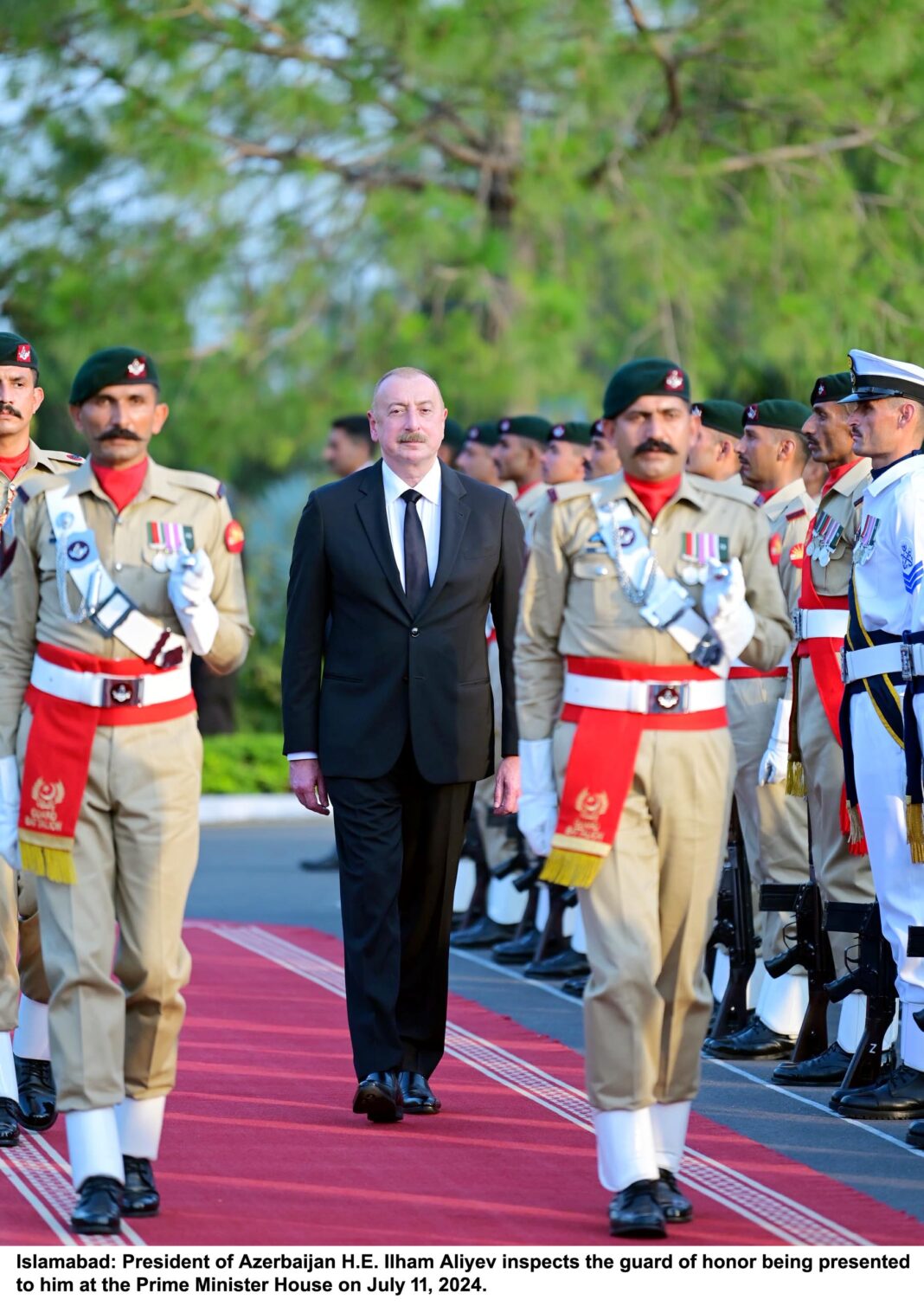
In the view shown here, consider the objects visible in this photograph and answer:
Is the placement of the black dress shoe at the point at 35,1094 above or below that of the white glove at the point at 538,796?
below

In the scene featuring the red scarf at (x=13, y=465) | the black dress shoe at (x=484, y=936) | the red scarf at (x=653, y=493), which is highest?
the red scarf at (x=13, y=465)

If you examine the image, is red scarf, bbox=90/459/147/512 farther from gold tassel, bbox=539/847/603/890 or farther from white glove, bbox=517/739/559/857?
gold tassel, bbox=539/847/603/890

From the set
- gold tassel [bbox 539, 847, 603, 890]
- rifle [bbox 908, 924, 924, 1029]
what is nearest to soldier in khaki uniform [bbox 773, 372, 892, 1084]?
rifle [bbox 908, 924, 924, 1029]

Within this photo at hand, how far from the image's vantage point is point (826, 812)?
7723 millimetres

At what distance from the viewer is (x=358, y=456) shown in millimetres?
12508

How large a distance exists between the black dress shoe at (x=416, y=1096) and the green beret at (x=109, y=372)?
2.54m

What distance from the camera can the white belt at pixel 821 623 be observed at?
25.4ft

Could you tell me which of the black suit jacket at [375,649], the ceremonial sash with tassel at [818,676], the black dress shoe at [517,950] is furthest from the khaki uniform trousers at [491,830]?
the black suit jacket at [375,649]

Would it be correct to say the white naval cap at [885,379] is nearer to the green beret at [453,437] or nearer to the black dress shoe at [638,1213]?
the black dress shoe at [638,1213]

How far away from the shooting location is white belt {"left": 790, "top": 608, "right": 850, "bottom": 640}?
25.4 feet

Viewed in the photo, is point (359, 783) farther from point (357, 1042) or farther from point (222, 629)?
point (222, 629)

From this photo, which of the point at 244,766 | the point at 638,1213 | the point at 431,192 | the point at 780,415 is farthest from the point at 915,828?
the point at 244,766

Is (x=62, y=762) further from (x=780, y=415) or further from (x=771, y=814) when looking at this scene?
(x=780, y=415)

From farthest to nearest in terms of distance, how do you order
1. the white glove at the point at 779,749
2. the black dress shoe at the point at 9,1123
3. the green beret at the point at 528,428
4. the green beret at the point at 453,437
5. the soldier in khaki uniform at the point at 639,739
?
1. the green beret at the point at 453,437
2. the green beret at the point at 528,428
3. the white glove at the point at 779,749
4. the black dress shoe at the point at 9,1123
5. the soldier in khaki uniform at the point at 639,739
